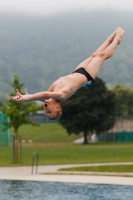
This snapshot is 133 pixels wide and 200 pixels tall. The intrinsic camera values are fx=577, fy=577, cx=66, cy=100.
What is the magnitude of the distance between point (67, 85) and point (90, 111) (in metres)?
65.7

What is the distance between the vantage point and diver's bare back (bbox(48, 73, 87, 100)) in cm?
1108

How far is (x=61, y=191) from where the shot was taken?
1898cm

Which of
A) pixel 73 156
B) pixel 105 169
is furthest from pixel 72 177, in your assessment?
pixel 73 156

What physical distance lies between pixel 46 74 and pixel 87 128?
404 feet

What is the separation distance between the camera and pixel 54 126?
100375mm

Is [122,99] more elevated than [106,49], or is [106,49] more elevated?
[122,99]

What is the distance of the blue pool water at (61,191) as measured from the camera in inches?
700

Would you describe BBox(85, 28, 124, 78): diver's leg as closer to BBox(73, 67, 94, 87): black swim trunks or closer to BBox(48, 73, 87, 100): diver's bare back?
BBox(73, 67, 94, 87): black swim trunks

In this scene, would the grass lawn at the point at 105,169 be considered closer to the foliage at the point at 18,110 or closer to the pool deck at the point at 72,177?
the pool deck at the point at 72,177

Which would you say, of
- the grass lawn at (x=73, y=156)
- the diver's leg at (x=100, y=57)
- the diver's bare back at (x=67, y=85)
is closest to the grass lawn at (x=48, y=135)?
the grass lawn at (x=73, y=156)

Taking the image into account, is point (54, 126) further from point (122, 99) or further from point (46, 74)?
point (46, 74)

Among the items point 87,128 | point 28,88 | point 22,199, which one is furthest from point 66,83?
point 28,88

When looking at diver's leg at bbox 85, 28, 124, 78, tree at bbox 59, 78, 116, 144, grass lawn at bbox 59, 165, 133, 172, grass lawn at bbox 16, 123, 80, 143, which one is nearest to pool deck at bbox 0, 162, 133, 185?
grass lawn at bbox 59, 165, 133, 172

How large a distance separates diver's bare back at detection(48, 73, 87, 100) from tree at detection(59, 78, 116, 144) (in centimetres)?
6202
